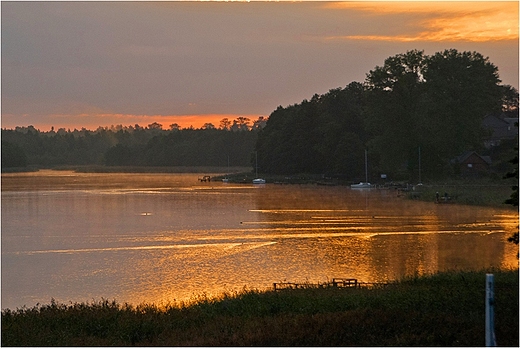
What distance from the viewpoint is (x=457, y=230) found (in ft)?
143

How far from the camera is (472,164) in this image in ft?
273

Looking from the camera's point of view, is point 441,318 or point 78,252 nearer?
point 441,318

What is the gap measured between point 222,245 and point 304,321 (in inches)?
991

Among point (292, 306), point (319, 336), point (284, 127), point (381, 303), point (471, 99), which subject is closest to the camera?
point (319, 336)

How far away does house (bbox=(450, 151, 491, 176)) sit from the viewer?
8262cm

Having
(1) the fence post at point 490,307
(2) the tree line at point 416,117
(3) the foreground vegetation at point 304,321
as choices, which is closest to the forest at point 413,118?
(2) the tree line at point 416,117

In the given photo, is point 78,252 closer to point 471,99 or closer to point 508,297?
point 508,297

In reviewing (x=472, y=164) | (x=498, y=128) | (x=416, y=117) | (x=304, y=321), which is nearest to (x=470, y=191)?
(x=472, y=164)

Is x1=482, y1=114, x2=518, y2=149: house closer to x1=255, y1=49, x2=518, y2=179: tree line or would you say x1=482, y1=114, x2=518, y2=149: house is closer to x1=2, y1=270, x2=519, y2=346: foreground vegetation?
x1=255, y1=49, x2=518, y2=179: tree line

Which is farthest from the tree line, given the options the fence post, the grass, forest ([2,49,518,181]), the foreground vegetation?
the fence post

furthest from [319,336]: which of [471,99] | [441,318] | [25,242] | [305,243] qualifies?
[471,99]

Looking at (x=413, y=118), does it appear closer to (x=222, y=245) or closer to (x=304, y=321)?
(x=222, y=245)

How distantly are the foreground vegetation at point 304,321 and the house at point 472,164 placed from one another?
65.8 m

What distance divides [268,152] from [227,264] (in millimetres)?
96340
